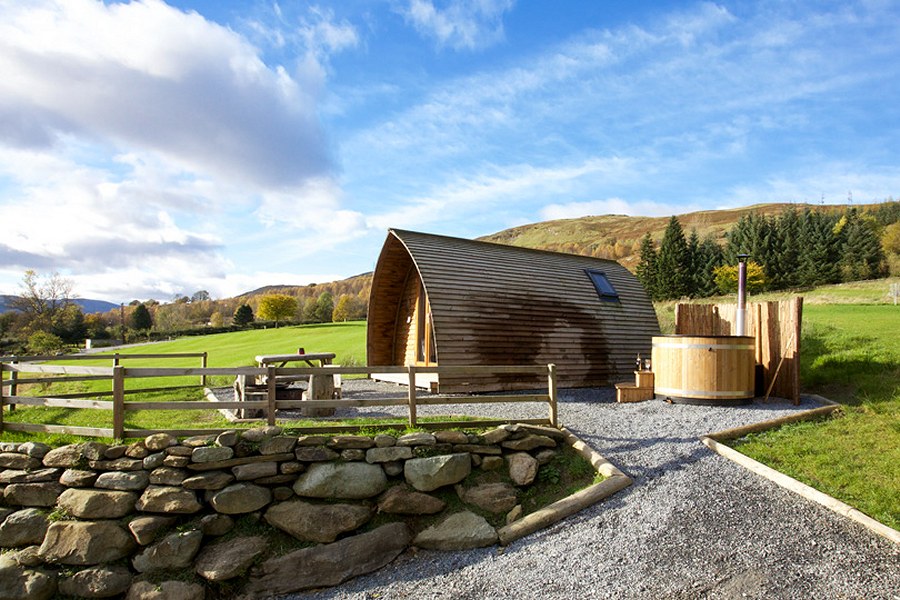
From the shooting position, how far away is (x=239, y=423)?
843 centimetres

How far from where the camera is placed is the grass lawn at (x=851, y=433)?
20.7 ft

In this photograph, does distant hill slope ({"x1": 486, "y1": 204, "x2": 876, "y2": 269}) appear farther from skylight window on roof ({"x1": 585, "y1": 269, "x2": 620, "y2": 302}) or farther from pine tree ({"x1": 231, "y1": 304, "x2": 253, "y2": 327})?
skylight window on roof ({"x1": 585, "y1": 269, "x2": 620, "y2": 302})

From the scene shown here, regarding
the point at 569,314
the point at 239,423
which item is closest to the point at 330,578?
the point at 239,423

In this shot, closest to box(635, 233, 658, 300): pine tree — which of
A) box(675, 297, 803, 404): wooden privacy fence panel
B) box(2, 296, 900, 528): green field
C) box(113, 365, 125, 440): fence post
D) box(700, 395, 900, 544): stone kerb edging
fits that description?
box(2, 296, 900, 528): green field

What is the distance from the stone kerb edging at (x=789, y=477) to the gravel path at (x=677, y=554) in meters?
0.11

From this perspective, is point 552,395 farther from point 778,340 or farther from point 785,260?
point 785,260

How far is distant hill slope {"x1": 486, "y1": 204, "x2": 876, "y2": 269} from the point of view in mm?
109188

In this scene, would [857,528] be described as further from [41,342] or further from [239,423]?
[41,342]

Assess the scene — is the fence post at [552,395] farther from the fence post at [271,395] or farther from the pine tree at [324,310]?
the pine tree at [324,310]

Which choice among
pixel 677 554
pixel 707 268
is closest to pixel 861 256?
pixel 707 268

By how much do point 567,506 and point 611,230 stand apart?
151576 millimetres

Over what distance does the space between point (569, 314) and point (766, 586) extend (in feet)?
32.4

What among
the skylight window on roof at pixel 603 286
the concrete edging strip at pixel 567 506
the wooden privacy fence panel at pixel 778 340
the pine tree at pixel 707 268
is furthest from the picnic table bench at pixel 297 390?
the pine tree at pixel 707 268

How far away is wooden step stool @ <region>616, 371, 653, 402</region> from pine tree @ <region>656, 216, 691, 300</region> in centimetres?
4058
